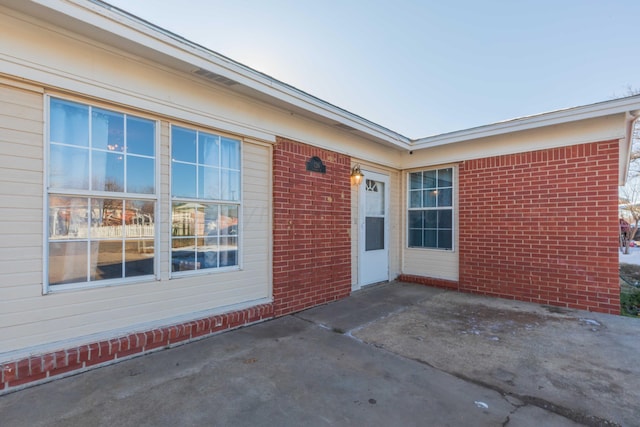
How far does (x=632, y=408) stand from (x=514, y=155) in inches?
167

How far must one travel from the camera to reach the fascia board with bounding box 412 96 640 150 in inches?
163

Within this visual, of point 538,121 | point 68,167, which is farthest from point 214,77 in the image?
point 538,121

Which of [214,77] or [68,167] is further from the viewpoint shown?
[214,77]

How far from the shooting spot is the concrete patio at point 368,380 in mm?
2041

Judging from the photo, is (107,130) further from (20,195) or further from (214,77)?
(214,77)

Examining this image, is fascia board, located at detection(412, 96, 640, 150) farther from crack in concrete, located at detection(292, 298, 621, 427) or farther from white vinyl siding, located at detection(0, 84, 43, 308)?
white vinyl siding, located at detection(0, 84, 43, 308)

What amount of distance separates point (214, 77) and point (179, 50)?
0.48 m

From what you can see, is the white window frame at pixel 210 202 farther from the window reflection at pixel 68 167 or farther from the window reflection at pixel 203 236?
the window reflection at pixel 68 167

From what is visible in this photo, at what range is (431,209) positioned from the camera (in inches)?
253

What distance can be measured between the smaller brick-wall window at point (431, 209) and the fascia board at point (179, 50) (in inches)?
108

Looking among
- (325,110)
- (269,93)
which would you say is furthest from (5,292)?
(325,110)

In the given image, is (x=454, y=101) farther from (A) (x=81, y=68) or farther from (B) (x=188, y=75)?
(A) (x=81, y=68)

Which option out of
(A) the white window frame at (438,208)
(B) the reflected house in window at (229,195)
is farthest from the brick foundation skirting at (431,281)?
(A) the white window frame at (438,208)

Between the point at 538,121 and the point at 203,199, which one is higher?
the point at 538,121
